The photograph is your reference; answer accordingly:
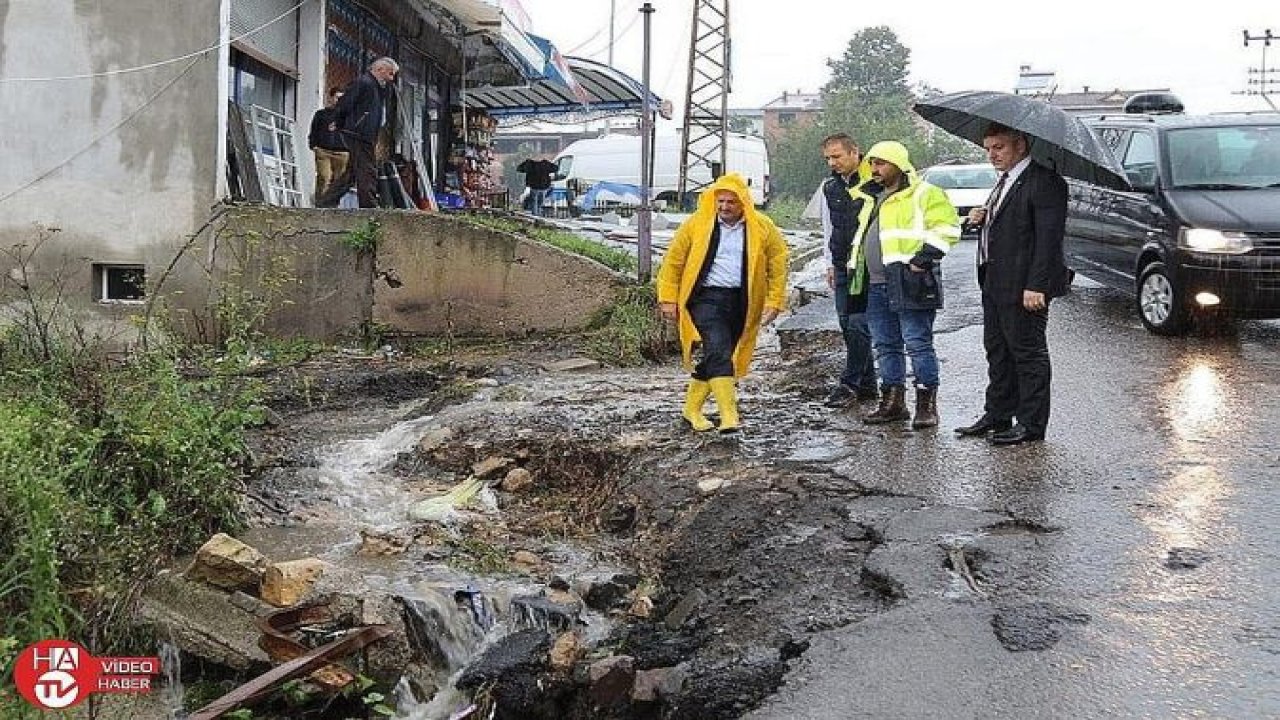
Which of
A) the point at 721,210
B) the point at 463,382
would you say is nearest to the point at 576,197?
the point at 463,382

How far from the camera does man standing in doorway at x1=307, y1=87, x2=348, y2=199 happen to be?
11.5 m

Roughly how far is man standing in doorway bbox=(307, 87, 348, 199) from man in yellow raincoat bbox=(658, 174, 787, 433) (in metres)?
5.65

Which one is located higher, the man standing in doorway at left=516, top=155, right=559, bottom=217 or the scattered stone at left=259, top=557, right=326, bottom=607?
the man standing in doorway at left=516, top=155, right=559, bottom=217

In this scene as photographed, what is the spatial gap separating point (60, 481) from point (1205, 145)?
8.85 m

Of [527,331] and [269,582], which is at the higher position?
[527,331]

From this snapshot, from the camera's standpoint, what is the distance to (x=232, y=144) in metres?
11.0

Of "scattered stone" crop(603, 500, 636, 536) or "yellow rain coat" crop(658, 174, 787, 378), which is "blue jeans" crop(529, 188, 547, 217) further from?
"scattered stone" crop(603, 500, 636, 536)

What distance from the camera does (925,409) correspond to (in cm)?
694

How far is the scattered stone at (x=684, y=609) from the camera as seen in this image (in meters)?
4.60

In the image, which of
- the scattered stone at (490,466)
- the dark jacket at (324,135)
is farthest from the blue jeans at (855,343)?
the dark jacket at (324,135)

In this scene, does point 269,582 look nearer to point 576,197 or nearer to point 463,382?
point 463,382

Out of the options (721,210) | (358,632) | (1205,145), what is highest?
(1205,145)

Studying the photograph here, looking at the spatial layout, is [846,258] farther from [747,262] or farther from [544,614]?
[544,614]

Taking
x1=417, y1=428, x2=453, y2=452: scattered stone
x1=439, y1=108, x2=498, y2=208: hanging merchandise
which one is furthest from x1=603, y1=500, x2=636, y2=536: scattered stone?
x1=439, y1=108, x2=498, y2=208: hanging merchandise
